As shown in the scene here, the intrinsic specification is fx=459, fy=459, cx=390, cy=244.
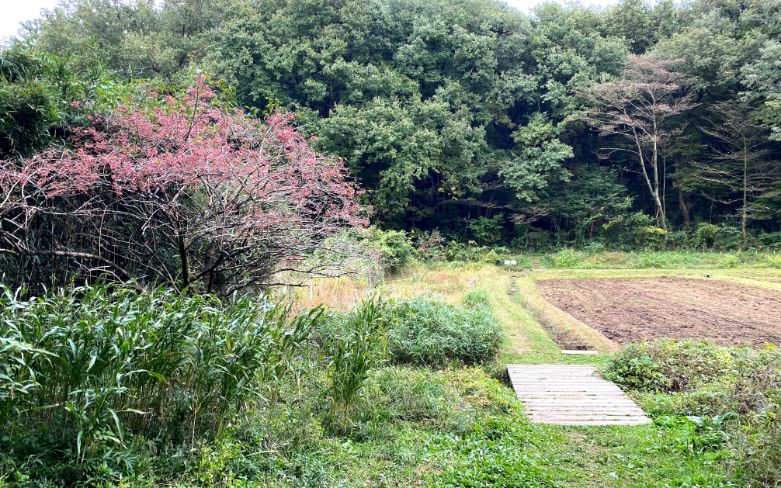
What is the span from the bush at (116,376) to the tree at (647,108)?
64.9 feet

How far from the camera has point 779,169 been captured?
61.2ft

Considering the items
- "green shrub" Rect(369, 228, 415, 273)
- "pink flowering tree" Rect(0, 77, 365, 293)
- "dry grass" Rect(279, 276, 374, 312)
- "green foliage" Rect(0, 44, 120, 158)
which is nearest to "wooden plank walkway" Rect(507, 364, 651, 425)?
"dry grass" Rect(279, 276, 374, 312)

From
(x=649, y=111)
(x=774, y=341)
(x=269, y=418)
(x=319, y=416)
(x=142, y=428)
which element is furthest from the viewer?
(x=649, y=111)

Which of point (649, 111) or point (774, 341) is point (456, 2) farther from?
point (774, 341)

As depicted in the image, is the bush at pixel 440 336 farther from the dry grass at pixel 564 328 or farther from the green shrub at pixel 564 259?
the green shrub at pixel 564 259

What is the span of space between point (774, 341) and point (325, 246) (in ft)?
21.9

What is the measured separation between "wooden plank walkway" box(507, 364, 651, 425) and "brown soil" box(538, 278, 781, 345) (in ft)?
7.29

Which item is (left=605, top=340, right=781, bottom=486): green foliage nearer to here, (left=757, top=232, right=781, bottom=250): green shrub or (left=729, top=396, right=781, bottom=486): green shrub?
(left=729, top=396, right=781, bottom=486): green shrub

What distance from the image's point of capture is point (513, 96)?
21469 mm

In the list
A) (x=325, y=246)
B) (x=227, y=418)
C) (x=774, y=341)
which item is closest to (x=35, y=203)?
(x=325, y=246)

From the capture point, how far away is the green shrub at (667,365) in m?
4.87

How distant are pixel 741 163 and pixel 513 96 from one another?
987cm

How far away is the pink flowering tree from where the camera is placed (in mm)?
4258

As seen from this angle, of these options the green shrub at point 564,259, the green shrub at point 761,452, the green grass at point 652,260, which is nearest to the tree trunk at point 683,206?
the green grass at point 652,260
